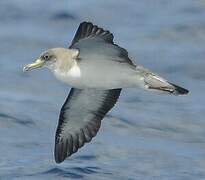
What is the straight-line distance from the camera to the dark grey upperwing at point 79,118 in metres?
13.1

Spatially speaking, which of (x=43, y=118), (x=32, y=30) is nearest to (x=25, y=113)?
(x=43, y=118)

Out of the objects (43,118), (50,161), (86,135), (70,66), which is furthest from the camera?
(43,118)

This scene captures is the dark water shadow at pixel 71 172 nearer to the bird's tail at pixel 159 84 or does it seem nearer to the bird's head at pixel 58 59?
the bird's head at pixel 58 59

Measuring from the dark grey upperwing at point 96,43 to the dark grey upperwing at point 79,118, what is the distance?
97 cm

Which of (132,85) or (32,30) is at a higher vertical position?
(32,30)

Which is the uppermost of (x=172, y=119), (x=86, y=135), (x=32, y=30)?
(x=32, y=30)

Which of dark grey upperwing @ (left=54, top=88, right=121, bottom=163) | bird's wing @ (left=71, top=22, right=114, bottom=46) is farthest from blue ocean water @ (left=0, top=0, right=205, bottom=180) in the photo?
bird's wing @ (left=71, top=22, right=114, bottom=46)

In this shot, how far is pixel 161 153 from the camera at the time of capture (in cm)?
1592

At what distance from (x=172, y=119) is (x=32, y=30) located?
395cm

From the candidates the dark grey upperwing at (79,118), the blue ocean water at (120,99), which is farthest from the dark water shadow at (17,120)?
the dark grey upperwing at (79,118)

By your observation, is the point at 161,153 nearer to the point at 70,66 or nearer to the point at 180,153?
the point at 180,153

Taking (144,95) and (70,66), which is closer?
(70,66)

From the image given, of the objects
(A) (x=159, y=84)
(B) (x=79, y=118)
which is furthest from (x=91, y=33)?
(B) (x=79, y=118)

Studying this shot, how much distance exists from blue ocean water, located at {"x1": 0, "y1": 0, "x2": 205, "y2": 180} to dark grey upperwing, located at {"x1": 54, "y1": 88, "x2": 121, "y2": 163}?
6.13 ft
